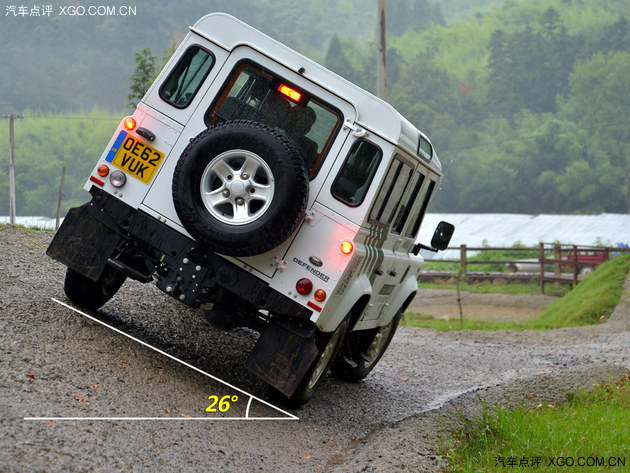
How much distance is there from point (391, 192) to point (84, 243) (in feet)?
9.06

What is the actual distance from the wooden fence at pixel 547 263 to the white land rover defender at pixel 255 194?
1738 centimetres

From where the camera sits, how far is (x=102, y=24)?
12938 cm

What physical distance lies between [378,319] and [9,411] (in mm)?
4769

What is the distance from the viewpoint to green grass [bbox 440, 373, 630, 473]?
6.41m

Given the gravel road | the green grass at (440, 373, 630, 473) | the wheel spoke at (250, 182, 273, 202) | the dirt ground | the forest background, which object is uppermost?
the forest background

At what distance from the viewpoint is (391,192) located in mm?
7809

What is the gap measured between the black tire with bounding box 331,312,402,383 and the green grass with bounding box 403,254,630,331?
8910 millimetres

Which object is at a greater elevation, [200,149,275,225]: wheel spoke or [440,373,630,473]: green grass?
[200,149,275,225]: wheel spoke

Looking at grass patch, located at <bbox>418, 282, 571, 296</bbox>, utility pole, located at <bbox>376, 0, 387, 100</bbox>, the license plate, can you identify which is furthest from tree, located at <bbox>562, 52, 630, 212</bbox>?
the license plate

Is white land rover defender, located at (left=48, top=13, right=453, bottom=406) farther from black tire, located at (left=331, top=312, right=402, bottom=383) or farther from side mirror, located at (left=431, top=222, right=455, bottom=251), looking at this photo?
black tire, located at (left=331, top=312, right=402, bottom=383)

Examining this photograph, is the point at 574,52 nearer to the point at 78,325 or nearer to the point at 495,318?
the point at 495,318

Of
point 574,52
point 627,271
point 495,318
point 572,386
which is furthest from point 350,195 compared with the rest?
point 574,52

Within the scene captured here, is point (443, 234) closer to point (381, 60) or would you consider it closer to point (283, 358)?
point (283, 358)

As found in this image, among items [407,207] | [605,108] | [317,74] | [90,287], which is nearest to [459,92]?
[605,108]
